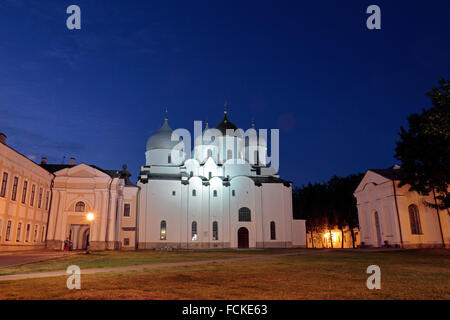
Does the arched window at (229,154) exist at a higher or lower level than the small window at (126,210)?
higher

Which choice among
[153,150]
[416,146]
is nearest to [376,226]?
[416,146]

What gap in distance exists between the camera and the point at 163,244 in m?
43.9

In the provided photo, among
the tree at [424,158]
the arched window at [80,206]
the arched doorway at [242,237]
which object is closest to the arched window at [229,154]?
the arched doorway at [242,237]

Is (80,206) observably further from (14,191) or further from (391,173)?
(391,173)

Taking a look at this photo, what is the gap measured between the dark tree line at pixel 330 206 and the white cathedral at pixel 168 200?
10594 mm

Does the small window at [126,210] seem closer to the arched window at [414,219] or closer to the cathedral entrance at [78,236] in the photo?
the cathedral entrance at [78,236]

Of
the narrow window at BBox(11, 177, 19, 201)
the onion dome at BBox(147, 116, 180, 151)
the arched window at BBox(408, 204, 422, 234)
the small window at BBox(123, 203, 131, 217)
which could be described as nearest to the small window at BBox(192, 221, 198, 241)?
the small window at BBox(123, 203, 131, 217)

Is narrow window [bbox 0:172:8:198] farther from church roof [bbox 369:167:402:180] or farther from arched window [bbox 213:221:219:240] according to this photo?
church roof [bbox 369:167:402:180]

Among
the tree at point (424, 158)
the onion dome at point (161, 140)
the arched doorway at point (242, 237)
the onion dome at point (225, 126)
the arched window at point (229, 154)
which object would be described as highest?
the onion dome at point (225, 126)

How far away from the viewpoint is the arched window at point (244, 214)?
46.9 m

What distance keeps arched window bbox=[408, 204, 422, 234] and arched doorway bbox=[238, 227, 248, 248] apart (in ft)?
63.8

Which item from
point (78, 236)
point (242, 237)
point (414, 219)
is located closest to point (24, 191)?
point (78, 236)

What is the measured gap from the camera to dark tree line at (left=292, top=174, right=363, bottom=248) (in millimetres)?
55094

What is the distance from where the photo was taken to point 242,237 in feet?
152
